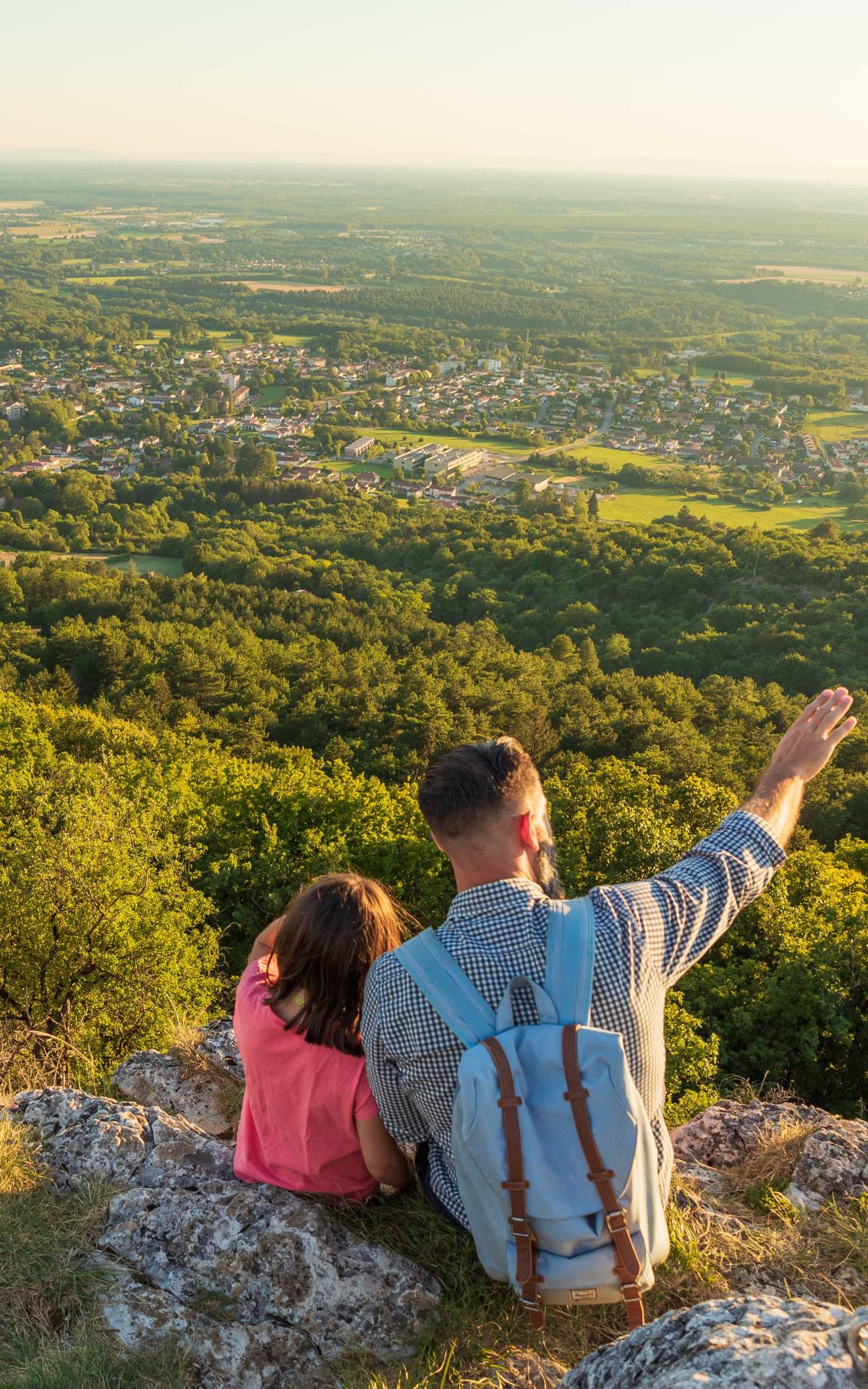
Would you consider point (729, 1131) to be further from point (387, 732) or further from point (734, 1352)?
point (387, 732)

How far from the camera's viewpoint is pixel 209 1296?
3.82m

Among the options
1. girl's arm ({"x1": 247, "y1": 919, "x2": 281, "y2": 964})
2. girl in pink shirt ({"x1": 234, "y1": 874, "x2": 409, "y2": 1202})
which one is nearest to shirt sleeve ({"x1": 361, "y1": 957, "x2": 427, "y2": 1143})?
girl in pink shirt ({"x1": 234, "y1": 874, "x2": 409, "y2": 1202})

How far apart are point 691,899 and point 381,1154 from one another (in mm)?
1777

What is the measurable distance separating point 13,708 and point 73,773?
7990 millimetres

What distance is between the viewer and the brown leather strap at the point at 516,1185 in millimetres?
2766

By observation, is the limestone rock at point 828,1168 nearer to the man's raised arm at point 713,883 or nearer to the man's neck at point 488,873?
the man's raised arm at point 713,883

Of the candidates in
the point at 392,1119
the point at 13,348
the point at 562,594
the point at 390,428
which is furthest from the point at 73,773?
the point at 13,348

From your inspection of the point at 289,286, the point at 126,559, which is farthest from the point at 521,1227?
the point at 289,286

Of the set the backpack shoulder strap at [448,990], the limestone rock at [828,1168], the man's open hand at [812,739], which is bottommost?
the limestone rock at [828,1168]

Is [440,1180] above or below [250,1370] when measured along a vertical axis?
above

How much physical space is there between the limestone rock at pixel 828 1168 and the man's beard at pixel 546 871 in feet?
8.18

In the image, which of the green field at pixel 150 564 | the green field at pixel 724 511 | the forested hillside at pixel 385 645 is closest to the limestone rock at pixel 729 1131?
the forested hillside at pixel 385 645

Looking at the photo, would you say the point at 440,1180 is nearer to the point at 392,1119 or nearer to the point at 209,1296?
the point at 392,1119

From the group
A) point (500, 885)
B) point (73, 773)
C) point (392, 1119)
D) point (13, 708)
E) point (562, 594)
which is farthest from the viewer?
point (562, 594)
